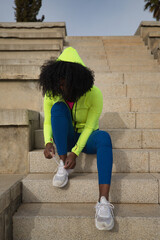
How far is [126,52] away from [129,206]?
4480mm

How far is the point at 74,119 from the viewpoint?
6.05ft

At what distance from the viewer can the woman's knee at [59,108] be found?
1658mm

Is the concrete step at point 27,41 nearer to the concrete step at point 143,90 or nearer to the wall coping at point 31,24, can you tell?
the wall coping at point 31,24

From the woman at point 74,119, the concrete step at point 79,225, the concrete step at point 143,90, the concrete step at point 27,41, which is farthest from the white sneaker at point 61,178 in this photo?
the concrete step at point 27,41

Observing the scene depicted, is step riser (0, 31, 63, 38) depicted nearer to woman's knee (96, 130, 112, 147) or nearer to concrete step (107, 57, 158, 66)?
concrete step (107, 57, 158, 66)

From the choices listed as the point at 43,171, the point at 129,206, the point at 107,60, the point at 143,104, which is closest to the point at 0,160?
the point at 43,171

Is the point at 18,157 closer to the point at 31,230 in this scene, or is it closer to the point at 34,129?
the point at 34,129

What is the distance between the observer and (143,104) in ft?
9.30

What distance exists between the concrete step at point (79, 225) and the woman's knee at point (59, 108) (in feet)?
2.66

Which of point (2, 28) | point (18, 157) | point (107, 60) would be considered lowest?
point (18, 157)

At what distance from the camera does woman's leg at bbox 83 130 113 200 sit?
1438 millimetres

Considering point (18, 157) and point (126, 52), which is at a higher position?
point (126, 52)

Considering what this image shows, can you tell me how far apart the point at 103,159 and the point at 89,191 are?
378mm

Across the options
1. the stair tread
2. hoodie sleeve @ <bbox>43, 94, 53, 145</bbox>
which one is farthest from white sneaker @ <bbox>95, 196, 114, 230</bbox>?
hoodie sleeve @ <bbox>43, 94, 53, 145</bbox>
